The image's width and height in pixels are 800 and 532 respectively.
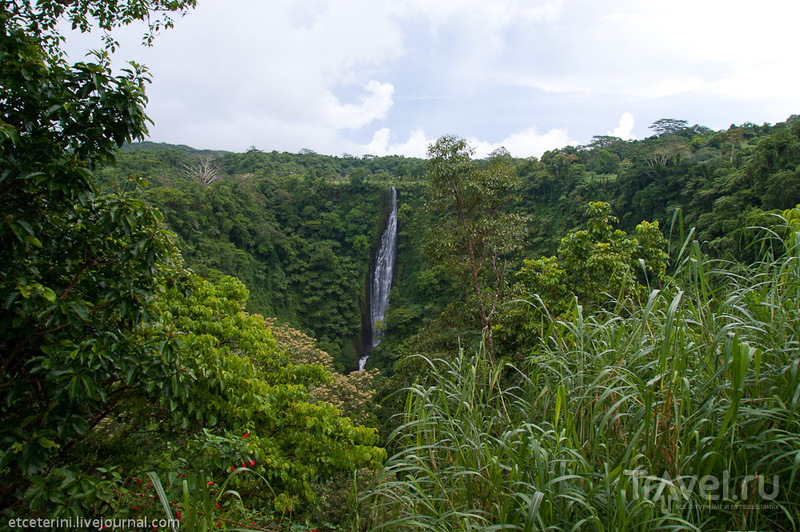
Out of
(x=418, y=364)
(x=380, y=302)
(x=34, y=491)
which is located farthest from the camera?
(x=380, y=302)

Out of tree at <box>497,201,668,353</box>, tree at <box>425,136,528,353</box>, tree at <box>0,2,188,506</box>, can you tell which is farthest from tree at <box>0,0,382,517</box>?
tree at <box>425,136,528,353</box>

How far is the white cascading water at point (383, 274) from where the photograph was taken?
24938 millimetres

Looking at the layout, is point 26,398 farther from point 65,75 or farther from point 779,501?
point 779,501

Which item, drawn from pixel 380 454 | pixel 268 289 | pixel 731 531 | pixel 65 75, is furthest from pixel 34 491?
pixel 268 289

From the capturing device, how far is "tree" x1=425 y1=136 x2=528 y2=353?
6.12 m

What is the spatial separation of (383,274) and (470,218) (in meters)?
20.0

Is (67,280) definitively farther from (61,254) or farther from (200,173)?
(200,173)

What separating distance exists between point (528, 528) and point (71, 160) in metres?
2.18

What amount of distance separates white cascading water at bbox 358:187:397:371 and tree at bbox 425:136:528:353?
17.5 meters

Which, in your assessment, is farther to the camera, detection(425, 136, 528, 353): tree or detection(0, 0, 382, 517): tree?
detection(425, 136, 528, 353): tree

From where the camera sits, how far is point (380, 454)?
3969mm

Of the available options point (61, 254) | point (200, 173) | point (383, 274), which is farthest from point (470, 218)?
point (200, 173)

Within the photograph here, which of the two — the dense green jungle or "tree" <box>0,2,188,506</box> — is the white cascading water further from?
"tree" <box>0,2,188,506</box>

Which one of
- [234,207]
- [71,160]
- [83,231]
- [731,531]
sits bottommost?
[731,531]
